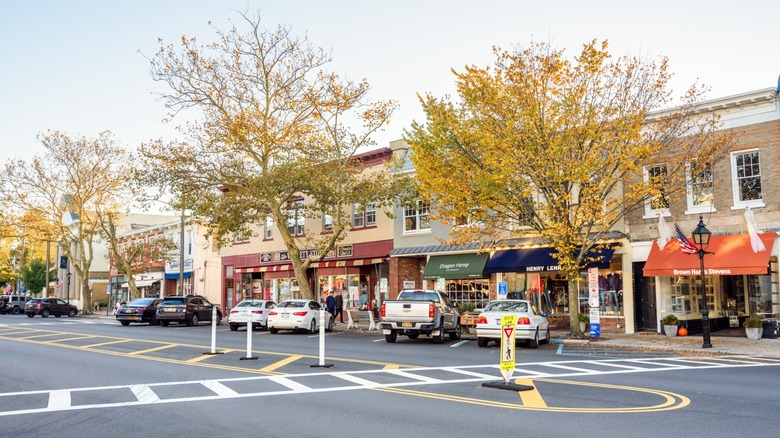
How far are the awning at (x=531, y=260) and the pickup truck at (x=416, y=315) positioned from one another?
5.49 m

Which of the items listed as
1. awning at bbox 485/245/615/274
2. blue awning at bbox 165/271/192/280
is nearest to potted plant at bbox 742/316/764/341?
awning at bbox 485/245/615/274

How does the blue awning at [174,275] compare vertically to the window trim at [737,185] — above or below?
below

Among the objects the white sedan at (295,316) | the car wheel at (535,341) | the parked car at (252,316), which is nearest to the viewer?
the car wheel at (535,341)

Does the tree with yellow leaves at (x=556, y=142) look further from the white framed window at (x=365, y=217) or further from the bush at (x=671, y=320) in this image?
the white framed window at (x=365, y=217)

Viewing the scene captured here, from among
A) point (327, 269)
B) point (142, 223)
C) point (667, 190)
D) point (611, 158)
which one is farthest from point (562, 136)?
point (142, 223)

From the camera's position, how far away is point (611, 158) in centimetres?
2119

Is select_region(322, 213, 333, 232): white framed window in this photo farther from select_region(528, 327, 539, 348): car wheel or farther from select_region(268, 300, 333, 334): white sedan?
select_region(528, 327, 539, 348): car wheel

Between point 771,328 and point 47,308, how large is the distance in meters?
46.2

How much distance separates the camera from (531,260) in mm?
27375

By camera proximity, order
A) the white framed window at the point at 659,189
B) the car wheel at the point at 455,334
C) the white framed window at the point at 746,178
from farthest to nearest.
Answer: the car wheel at the point at 455,334
the white framed window at the point at 746,178
the white framed window at the point at 659,189

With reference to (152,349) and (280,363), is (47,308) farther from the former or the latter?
(280,363)

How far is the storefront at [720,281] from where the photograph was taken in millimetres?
22062

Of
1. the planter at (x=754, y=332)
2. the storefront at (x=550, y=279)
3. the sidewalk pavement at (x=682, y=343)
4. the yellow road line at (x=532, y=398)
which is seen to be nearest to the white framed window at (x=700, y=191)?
the storefront at (x=550, y=279)

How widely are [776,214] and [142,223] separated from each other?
232 feet
